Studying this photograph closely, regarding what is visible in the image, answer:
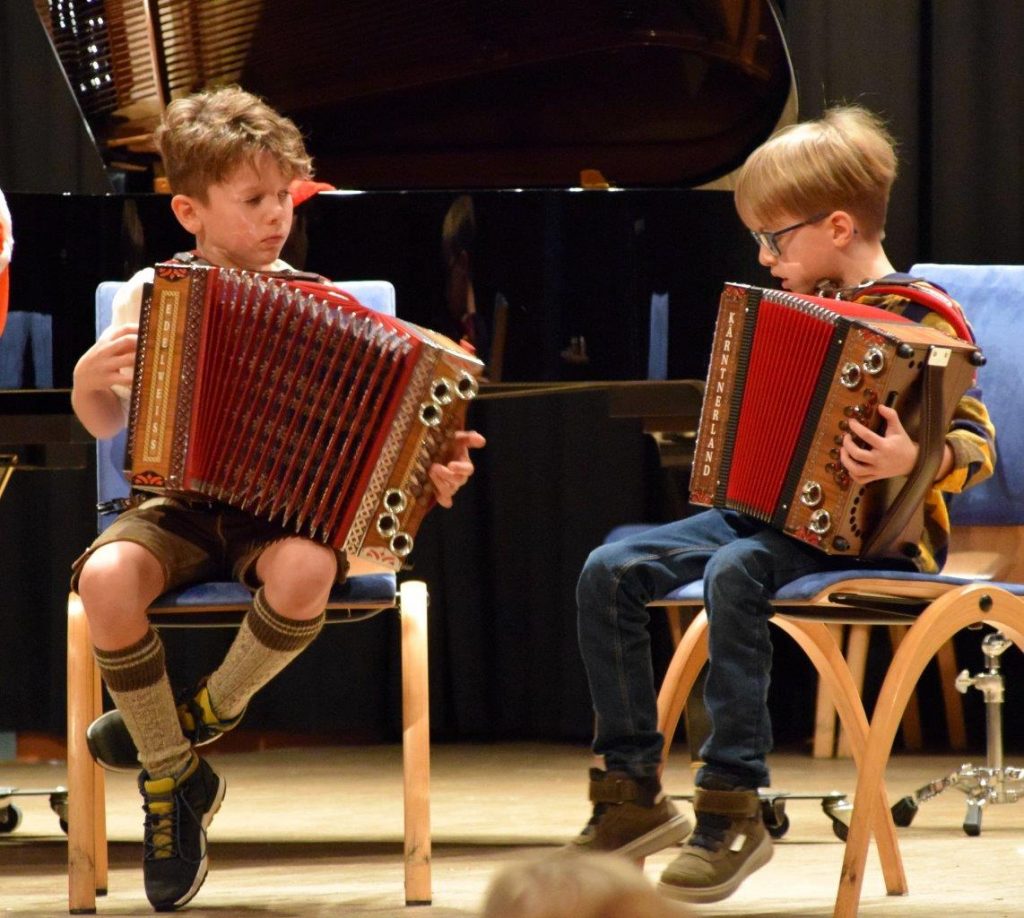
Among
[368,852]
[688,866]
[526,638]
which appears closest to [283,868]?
[368,852]

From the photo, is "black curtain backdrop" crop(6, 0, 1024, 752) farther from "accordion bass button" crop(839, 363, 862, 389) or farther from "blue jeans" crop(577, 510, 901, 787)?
"accordion bass button" crop(839, 363, 862, 389)

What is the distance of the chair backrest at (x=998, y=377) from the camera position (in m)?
2.37

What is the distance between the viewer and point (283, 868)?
8.38ft

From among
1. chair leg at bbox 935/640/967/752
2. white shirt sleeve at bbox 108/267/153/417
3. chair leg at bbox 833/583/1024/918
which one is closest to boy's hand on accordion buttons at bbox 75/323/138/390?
white shirt sleeve at bbox 108/267/153/417

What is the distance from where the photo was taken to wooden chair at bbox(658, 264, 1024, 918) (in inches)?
77.9

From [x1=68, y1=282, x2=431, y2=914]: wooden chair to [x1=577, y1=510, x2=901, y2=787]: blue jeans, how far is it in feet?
0.84

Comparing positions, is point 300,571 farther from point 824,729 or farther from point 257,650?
point 824,729

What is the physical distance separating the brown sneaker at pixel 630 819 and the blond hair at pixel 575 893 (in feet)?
4.42

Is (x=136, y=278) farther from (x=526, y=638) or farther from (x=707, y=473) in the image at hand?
(x=526, y=638)

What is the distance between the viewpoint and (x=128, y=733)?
215 centimetres

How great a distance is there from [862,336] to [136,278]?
3.27ft

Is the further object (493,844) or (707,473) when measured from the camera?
(493,844)

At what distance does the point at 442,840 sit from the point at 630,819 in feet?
2.73

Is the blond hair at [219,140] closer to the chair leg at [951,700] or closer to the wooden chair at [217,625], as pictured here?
the wooden chair at [217,625]
